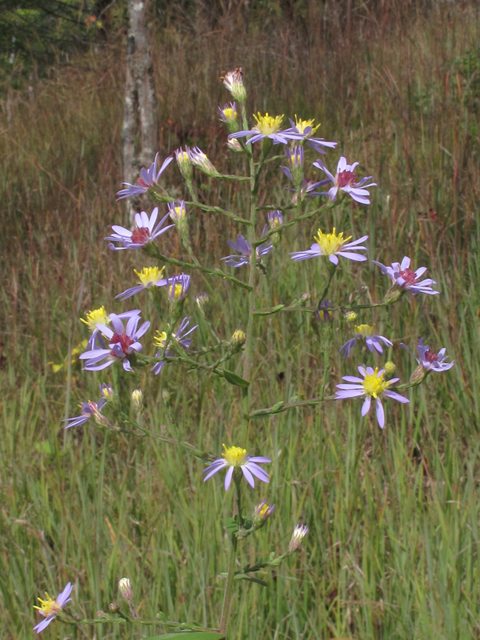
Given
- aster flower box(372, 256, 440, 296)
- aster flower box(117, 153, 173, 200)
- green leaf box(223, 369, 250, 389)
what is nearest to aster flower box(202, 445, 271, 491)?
green leaf box(223, 369, 250, 389)

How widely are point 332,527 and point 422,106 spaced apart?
8.77ft

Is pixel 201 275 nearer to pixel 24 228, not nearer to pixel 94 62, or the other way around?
pixel 24 228

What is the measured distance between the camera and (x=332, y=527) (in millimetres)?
1801

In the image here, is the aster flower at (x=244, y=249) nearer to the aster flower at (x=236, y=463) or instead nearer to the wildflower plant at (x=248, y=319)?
the wildflower plant at (x=248, y=319)

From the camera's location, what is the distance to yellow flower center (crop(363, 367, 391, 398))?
1113mm

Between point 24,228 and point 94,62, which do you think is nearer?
point 24,228

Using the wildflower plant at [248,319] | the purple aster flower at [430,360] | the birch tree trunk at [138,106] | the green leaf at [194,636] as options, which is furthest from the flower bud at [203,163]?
the birch tree trunk at [138,106]

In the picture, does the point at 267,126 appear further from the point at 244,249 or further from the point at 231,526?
the point at 231,526

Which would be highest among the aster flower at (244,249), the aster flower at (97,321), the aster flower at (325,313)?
the aster flower at (244,249)

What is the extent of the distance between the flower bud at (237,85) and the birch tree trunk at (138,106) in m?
2.79

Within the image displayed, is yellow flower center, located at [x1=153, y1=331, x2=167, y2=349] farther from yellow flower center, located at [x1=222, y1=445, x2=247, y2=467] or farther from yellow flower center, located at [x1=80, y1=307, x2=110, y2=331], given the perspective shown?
yellow flower center, located at [x1=222, y1=445, x2=247, y2=467]

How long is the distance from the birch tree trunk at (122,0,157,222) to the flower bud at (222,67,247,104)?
279 centimetres

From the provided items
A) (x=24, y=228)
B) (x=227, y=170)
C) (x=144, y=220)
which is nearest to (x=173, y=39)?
(x=227, y=170)

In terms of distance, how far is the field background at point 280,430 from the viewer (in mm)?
1533
